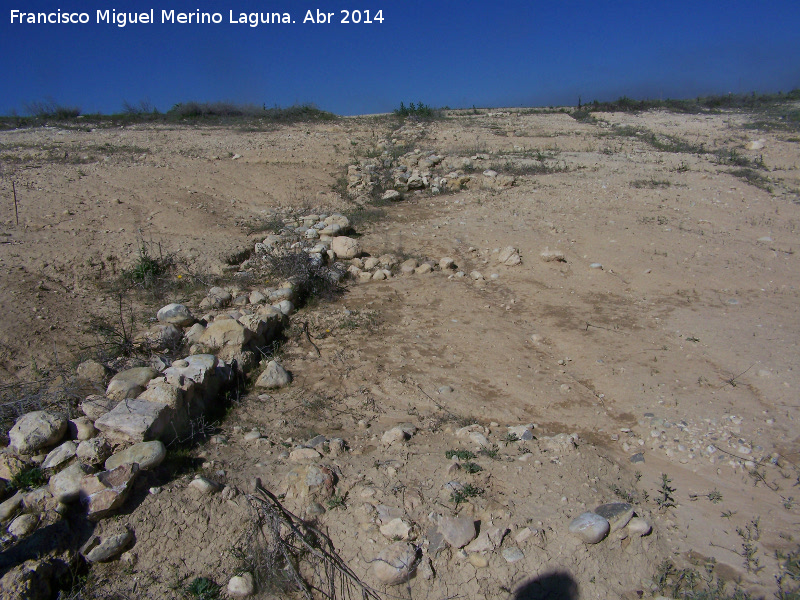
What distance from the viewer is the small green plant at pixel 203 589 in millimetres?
2285

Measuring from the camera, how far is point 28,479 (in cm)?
258

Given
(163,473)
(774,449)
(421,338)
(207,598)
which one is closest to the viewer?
(207,598)

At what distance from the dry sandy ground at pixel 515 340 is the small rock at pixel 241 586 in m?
0.08

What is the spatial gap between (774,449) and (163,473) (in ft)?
11.9

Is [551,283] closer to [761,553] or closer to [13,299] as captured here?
[761,553]

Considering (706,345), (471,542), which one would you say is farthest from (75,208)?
(706,345)

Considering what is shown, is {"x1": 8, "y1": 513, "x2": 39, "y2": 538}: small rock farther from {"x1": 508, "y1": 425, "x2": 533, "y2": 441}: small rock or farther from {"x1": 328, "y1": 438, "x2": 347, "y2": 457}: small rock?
{"x1": 508, "y1": 425, "x2": 533, "y2": 441}: small rock

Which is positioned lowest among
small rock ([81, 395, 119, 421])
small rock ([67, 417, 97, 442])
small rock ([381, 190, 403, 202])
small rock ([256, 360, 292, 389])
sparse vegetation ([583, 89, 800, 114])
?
small rock ([256, 360, 292, 389])

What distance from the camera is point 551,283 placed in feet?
18.9

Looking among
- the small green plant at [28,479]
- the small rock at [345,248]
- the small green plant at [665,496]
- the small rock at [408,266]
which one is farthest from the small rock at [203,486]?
the small rock at [345,248]

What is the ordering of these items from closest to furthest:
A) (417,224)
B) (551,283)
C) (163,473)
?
(163,473) → (551,283) → (417,224)

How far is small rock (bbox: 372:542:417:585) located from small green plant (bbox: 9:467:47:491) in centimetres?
178

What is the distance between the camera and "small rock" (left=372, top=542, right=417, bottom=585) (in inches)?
94.3

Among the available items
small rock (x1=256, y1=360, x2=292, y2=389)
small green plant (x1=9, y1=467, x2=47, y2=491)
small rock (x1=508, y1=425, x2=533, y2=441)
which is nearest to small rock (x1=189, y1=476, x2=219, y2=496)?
small green plant (x1=9, y1=467, x2=47, y2=491)
